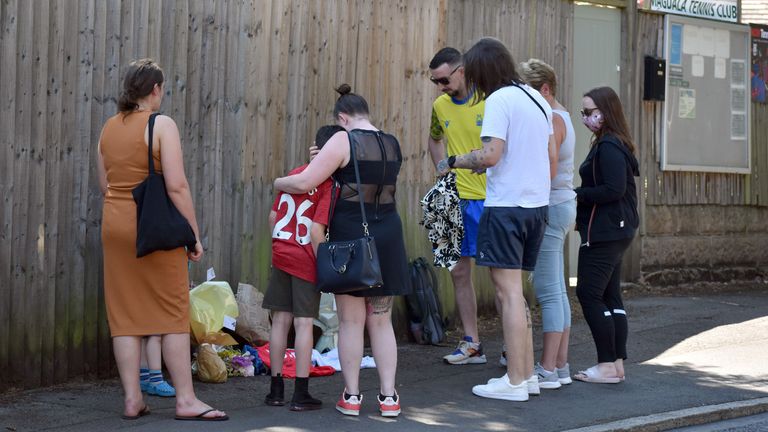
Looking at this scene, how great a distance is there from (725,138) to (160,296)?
862 cm

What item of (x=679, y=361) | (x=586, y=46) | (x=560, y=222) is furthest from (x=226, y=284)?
(x=586, y=46)

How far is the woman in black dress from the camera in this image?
6.75 m

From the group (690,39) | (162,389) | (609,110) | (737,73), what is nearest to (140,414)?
(162,389)

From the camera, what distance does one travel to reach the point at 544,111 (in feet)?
24.1

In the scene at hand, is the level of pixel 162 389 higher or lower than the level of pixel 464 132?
lower

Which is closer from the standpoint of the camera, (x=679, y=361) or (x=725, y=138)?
(x=679, y=361)

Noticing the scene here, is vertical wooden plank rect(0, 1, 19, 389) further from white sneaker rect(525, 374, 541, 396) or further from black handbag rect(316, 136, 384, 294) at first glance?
white sneaker rect(525, 374, 541, 396)

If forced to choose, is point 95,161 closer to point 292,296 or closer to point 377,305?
point 292,296

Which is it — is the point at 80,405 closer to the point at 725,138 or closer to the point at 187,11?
the point at 187,11

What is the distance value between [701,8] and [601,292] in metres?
6.38

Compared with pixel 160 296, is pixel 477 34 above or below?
above

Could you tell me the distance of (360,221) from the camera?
6801 mm

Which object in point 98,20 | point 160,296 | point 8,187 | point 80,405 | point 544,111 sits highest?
point 98,20

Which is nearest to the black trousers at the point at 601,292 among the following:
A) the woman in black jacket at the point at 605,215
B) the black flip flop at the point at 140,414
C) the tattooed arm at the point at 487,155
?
the woman in black jacket at the point at 605,215
